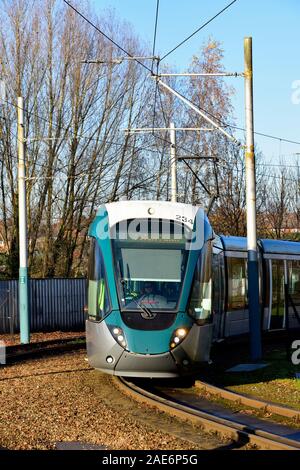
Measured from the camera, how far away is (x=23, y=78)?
34781mm

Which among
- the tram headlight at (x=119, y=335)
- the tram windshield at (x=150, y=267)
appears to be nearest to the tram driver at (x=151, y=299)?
the tram windshield at (x=150, y=267)

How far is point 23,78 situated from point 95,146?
470cm

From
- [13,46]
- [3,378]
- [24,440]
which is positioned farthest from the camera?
[13,46]

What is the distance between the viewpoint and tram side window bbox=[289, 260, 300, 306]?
22531mm

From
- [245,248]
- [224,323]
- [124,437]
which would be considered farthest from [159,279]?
[245,248]

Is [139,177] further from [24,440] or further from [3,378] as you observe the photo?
[24,440]

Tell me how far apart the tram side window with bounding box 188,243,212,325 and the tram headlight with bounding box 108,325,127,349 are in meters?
1.21

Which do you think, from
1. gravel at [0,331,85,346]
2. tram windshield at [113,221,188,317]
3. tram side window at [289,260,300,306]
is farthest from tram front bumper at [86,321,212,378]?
gravel at [0,331,85,346]

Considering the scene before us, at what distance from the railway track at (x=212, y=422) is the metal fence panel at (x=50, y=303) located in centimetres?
1509

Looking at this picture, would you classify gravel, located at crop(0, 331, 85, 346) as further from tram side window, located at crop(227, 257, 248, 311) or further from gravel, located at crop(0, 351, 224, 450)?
gravel, located at crop(0, 351, 224, 450)

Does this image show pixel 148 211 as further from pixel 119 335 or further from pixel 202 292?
pixel 119 335

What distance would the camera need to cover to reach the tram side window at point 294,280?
2253 centimetres

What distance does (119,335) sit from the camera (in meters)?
12.3

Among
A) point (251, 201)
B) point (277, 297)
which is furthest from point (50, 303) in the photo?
point (251, 201)
